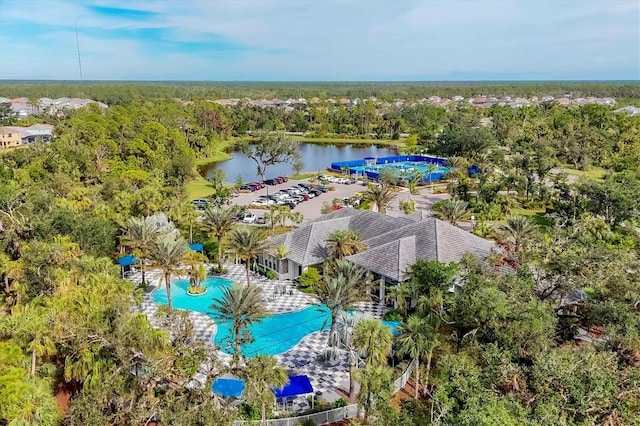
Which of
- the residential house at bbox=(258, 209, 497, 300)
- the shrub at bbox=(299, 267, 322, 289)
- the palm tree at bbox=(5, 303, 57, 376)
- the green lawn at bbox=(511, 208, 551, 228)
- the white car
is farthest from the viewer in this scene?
the white car

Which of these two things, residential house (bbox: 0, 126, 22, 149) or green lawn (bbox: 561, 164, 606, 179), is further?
residential house (bbox: 0, 126, 22, 149)

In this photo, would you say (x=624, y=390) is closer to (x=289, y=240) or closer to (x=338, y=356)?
(x=338, y=356)

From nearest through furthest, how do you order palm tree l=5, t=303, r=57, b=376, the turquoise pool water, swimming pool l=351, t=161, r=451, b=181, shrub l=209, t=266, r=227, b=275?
palm tree l=5, t=303, r=57, b=376, the turquoise pool water, shrub l=209, t=266, r=227, b=275, swimming pool l=351, t=161, r=451, b=181

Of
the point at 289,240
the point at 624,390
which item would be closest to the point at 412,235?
the point at 289,240

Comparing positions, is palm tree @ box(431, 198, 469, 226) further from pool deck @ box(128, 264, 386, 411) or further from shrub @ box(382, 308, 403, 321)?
shrub @ box(382, 308, 403, 321)

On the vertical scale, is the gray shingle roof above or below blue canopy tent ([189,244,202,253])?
above

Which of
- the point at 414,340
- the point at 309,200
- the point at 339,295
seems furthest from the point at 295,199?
the point at 414,340

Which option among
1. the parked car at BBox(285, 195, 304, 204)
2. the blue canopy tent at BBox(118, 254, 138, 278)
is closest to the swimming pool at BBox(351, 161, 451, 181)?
the parked car at BBox(285, 195, 304, 204)
